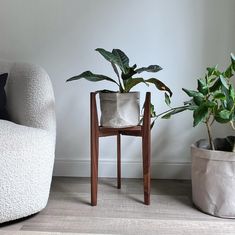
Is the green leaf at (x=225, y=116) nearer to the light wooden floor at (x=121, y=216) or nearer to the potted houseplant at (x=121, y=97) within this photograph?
the potted houseplant at (x=121, y=97)

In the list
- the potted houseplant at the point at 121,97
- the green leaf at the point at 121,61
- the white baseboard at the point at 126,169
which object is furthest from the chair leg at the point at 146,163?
the white baseboard at the point at 126,169

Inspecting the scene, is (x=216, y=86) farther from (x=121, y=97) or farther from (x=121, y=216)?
(x=121, y=216)

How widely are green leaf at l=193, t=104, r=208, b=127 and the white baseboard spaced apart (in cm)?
74

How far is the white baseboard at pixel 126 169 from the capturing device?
1.93m

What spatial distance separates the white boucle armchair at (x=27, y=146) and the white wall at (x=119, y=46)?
0.43m

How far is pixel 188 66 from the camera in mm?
1861

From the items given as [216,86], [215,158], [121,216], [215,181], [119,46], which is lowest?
[121,216]

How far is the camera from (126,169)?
194cm

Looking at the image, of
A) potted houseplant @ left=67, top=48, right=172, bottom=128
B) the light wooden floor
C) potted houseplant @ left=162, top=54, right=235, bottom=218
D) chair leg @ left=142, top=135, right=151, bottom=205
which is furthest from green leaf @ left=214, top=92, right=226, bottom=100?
the light wooden floor

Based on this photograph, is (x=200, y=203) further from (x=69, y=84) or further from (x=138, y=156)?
(x=69, y=84)

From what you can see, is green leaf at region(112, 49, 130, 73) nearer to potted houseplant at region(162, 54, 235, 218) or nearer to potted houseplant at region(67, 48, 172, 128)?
potted houseplant at region(67, 48, 172, 128)

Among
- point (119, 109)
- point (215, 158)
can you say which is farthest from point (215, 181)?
point (119, 109)

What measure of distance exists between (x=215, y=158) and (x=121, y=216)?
1.63 ft

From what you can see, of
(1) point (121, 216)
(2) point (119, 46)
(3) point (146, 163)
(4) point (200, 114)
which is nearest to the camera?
(4) point (200, 114)
